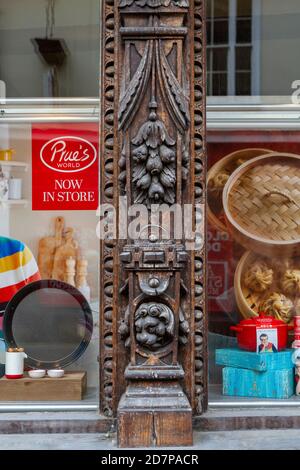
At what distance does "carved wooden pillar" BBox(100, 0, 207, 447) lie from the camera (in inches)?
175

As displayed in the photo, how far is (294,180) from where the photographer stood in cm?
574

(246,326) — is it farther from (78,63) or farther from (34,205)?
(78,63)

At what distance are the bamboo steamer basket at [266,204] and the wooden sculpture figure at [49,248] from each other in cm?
131

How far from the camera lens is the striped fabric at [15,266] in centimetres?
554

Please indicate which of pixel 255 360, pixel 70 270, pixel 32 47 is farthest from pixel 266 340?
pixel 32 47

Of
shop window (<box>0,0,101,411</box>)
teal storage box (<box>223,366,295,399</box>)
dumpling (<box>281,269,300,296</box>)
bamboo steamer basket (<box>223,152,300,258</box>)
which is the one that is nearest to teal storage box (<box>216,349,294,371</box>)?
teal storage box (<box>223,366,295,399</box>)

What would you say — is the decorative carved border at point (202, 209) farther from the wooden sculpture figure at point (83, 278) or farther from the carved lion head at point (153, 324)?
the wooden sculpture figure at point (83, 278)

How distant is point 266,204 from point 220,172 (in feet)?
1.47

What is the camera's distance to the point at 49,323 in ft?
17.9

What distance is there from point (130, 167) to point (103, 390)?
147 cm

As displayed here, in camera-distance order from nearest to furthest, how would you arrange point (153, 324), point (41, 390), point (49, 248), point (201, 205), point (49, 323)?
1. point (153, 324)
2. point (201, 205)
3. point (41, 390)
4. point (49, 323)
5. point (49, 248)

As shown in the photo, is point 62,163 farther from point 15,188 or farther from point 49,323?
point 49,323

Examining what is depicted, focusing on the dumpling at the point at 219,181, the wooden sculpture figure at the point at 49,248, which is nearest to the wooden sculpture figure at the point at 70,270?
the wooden sculpture figure at the point at 49,248

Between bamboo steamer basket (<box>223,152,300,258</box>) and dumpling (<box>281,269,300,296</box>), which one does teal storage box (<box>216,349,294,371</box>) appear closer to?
dumpling (<box>281,269,300,296</box>)
